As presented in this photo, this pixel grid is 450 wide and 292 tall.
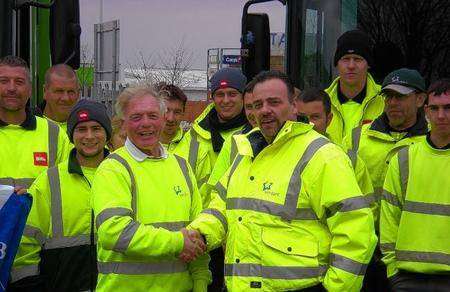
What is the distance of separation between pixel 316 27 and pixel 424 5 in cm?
101

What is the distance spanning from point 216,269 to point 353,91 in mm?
1511

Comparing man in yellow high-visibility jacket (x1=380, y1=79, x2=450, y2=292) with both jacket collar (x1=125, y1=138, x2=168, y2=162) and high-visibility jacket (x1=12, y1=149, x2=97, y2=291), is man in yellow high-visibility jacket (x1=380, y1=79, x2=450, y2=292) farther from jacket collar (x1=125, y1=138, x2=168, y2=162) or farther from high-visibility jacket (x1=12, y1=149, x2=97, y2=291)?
high-visibility jacket (x1=12, y1=149, x2=97, y2=291)

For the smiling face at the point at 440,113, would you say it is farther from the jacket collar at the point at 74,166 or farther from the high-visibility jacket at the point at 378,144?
the jacket collar at the point at 74,166

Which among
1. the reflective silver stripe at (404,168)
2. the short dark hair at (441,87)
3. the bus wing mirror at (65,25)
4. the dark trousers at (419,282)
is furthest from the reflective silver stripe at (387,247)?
the bus wing mirror at (65,25)

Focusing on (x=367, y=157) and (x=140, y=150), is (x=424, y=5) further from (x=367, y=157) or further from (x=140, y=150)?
(x=140, y=150)

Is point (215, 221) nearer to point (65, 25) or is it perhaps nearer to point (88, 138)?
point (88, 138)

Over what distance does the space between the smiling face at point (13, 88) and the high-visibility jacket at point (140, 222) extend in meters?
1.04

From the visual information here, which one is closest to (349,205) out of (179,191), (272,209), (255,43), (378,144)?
(272,209)

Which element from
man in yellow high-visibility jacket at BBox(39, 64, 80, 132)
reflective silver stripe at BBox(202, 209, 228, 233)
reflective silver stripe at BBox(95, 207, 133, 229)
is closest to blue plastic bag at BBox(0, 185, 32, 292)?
reflective silver stripe at BBox(95, 207, 133, 229)

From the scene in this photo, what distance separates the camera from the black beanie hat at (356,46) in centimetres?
511

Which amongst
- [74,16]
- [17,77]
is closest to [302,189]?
[17,77]

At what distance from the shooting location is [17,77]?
177 inches

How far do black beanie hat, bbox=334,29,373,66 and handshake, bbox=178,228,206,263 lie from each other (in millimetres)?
2023

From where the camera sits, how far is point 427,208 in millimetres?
4051
